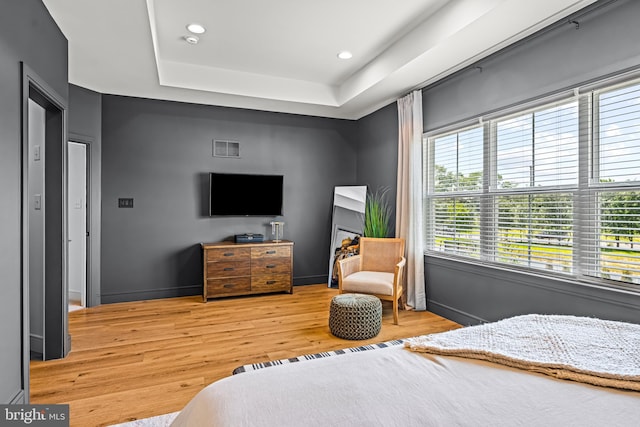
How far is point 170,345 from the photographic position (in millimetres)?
3186

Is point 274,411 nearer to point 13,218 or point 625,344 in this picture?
point 625,344

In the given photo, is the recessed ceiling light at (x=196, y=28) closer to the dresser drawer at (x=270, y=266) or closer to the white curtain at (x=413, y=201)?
the white curtain at (x=413, y=201)

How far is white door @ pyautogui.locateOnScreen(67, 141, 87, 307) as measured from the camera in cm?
438

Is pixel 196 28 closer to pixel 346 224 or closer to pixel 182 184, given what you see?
pixel 182 184

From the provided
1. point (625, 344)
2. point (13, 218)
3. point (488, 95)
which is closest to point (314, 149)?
point (488, 95)

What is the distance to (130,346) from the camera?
3.17 metres

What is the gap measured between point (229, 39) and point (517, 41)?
2.67 m

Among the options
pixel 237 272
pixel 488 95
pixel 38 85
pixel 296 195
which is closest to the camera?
pixel 38 85

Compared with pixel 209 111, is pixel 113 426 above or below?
below

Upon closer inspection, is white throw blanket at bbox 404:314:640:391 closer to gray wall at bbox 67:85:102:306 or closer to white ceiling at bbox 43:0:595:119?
white ceiling at bbox 43:0:595:119

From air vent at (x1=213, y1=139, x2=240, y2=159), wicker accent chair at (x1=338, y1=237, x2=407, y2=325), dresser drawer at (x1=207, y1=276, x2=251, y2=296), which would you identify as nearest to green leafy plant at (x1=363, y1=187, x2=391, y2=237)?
wicker accent chair at (x1=338, y1=237, x2=407, y2=325)

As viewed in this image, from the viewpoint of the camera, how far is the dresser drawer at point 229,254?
4.65 metres

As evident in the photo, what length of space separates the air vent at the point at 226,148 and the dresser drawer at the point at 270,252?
1380mm

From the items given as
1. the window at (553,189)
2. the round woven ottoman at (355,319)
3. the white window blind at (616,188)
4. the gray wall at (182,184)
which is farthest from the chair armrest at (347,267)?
the white window blind at (616,188)
